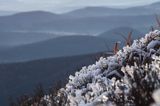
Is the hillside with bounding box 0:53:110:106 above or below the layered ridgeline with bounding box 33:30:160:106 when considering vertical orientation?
below

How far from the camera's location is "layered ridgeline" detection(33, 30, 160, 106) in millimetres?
5012

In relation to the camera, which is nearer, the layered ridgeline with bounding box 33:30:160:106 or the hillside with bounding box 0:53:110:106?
the layered ridgeline with bounding box 33:30:160:106

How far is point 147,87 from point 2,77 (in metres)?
159

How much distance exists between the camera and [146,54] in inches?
328

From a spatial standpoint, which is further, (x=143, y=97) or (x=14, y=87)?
(x=14, y=87)

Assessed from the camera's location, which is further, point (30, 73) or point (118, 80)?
point (30, 73)

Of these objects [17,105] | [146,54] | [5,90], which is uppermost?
[146,54]

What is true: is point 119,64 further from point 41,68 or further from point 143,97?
point 41,68

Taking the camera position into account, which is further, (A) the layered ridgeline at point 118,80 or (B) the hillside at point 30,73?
(B) the hillside at point 30,73

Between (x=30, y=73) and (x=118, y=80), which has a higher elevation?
(x=118, y=80)

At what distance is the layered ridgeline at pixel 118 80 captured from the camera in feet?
16.4

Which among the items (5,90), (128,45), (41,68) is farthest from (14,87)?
(128,45)

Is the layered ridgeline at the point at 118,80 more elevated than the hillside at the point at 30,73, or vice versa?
the layered ridgeline at the point at 118,80

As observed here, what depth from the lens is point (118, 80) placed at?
5898 mm
